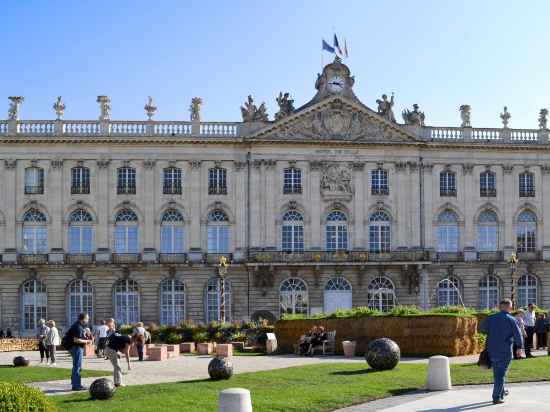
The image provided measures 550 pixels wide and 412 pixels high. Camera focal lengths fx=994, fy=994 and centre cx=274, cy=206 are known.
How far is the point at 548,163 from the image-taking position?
219ft

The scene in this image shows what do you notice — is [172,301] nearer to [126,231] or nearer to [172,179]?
[126,231]

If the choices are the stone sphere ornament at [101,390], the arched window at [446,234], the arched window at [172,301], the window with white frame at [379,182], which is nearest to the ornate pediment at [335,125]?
the window with white frame at [379,182]

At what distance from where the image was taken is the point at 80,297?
62.4m

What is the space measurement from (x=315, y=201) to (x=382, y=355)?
35.8 m

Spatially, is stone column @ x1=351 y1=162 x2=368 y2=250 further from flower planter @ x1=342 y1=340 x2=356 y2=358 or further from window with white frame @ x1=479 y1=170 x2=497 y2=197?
flower planter @ x1=342 y1=340 x2=356 y2=358

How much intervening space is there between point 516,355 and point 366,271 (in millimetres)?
30593

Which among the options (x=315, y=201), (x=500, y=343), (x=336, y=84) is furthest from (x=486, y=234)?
(x=500, y=343)

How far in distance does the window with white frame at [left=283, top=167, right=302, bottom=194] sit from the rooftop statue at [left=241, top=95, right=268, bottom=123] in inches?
147

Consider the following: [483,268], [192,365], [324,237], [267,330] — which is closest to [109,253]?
[324,237]

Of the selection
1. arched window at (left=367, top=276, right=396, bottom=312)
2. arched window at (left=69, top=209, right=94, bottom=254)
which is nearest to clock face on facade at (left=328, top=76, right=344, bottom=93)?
arched window at (left=367, top=276, right=396, bottom=312)

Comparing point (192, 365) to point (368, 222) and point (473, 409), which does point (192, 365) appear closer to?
point (473, 409)

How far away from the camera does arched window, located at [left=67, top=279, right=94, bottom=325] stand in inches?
2453

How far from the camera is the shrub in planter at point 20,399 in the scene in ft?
49.3

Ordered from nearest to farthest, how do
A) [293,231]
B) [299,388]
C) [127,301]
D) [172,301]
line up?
[299,388] < [127,301] < [172,301] < [293,231]
